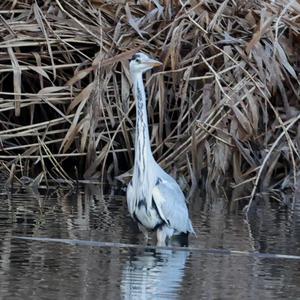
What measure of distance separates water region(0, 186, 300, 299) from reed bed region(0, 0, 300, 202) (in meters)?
0.96

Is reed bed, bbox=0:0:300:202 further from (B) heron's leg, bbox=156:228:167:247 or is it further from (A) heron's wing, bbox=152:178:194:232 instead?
(B) heron's leg, bbox=156:228:167:247

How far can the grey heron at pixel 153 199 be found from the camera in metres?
7.40

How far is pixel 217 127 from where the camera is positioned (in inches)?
388

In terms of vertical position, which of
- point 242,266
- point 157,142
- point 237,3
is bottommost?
→ point 242,266

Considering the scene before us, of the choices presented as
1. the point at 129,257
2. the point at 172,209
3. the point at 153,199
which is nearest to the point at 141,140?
the point at 153,199

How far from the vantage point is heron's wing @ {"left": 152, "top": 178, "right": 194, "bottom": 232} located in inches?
292

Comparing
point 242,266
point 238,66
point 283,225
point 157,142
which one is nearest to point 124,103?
point 157,142

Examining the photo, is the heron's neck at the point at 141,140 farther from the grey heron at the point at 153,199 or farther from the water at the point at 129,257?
the water at the point at 129,257

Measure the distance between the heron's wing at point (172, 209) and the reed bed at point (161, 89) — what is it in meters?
2.08

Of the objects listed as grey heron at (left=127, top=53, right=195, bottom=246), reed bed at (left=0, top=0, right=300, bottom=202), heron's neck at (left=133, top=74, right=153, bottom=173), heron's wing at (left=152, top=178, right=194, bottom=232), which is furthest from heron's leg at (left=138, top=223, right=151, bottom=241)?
reed bed at (left=0, top=0, right=300, bottom=202)

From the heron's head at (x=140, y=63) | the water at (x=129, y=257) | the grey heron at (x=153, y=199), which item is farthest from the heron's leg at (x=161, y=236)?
the heron's head at (x=140, y=63)

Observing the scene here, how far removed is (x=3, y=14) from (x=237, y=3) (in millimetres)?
2279

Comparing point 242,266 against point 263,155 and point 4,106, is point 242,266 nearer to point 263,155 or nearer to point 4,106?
point 263,155

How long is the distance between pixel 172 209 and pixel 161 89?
2.92 metres
